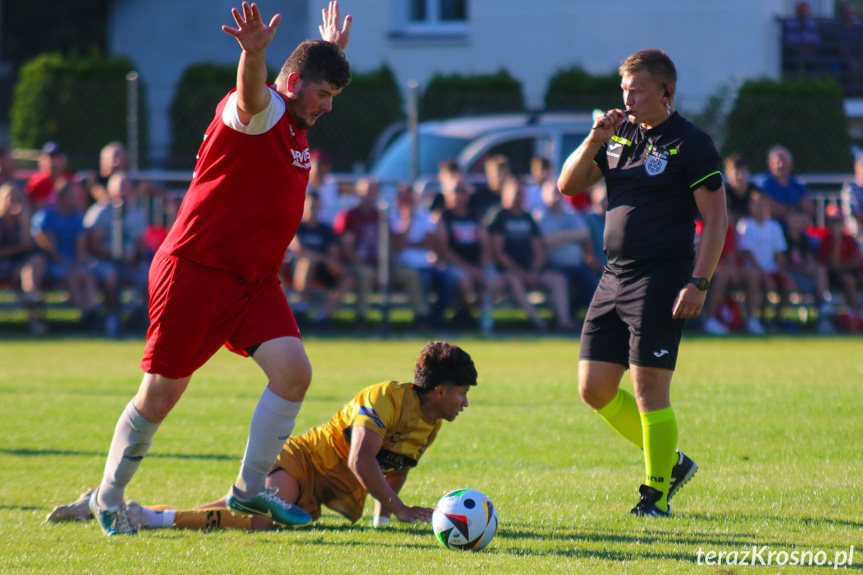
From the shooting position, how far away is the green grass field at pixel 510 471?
406 centimetres

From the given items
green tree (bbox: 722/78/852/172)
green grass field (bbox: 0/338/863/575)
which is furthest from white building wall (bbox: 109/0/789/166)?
green grass field (bbox: 0/338/863/575)

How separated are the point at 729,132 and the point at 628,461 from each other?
1310cm

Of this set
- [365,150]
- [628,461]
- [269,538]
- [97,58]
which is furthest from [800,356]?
[97,58]

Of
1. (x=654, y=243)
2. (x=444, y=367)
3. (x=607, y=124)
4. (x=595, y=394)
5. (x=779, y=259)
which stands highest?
(x=607, y=124)

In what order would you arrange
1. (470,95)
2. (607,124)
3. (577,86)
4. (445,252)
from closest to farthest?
(607,124) < (445,252) < (470,95) < (577,86)

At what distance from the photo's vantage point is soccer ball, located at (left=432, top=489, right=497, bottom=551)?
164 inches

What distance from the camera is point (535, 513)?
480 centimetres

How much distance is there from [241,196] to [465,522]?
1.57 metres

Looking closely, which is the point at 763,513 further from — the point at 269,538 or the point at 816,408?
the point at 816,408

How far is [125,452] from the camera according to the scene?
4.41 meters

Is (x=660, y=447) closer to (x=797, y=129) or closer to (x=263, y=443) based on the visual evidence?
(x=263, y=443)

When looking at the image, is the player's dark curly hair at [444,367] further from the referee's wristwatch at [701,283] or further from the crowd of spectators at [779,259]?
the crowd of spectators at [779,259]

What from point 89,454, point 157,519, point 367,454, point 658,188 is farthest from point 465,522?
point 89,454

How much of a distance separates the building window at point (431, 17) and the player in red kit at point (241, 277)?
1815 centimetres
